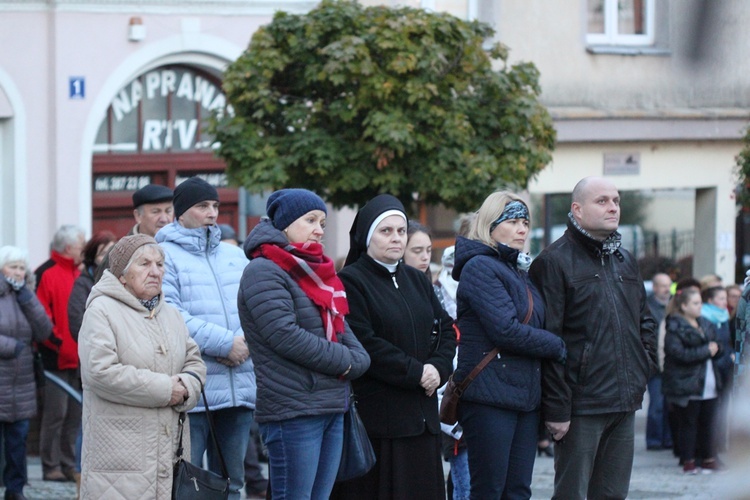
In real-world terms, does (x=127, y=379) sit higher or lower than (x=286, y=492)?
higher

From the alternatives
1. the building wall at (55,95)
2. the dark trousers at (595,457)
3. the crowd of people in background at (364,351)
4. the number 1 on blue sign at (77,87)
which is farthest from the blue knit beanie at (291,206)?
the number 1 on blue sign at (77,87)

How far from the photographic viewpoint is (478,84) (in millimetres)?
10375

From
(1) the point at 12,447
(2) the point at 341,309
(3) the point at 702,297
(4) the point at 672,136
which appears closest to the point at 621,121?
(4) the point at 672,136

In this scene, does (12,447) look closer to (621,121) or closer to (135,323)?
(135,323)

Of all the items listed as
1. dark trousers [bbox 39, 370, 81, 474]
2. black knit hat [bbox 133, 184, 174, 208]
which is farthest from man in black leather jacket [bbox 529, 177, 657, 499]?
dark trousers [bbox 39, 370, 81, 474]

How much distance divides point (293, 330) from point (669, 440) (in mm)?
7855

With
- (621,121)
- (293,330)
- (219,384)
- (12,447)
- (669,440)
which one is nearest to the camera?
(293,330)

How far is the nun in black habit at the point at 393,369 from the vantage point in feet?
17.3

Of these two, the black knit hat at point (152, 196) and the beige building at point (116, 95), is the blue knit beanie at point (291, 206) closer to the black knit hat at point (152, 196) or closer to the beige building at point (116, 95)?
the black knit hat at point (152, 196)

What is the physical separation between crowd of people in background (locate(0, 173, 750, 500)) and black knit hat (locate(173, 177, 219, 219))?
1cm

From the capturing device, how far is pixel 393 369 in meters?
5.20

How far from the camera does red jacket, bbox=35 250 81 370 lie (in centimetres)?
899

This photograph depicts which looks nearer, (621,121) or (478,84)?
(478,84)

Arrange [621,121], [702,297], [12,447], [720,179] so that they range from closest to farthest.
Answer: [12,447] < [702,297] < [621,121] < [720,179]
